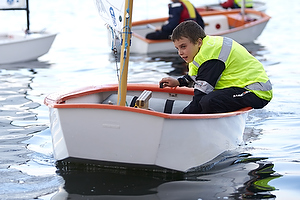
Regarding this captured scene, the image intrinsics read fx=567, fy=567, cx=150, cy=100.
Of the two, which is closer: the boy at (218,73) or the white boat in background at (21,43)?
the boy at (218,73)

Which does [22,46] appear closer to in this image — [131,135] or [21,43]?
[21,43]

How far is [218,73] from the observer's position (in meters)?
4.09

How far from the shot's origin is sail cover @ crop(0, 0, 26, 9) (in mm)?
9427

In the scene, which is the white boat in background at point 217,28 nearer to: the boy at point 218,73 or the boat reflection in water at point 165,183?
the boy at point 218,73

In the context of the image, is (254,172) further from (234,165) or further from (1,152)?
(1,152)

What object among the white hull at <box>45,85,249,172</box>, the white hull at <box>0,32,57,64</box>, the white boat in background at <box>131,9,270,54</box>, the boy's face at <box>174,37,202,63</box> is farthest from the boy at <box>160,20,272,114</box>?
the white boat in background at <box>131,9,270,54</box>

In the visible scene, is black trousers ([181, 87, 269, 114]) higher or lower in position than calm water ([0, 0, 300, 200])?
higher

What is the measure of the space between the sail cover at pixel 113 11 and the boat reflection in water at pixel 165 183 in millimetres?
994

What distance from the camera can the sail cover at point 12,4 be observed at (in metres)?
9.43

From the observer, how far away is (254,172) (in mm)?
3996

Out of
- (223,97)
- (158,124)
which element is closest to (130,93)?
(223,97)

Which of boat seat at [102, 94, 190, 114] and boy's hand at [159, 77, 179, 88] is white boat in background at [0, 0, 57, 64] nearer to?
boat seat at [102, 94, 190, 114]

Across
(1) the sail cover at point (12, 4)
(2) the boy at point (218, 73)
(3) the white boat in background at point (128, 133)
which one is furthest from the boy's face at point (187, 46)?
(1) the sail cover at point (12, 4)

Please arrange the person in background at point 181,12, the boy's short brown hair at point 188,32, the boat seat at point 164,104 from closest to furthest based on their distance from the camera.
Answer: the boy's short brown hair at point 188,32
the boat seat at point 164,104
the person in background at point 181,12
